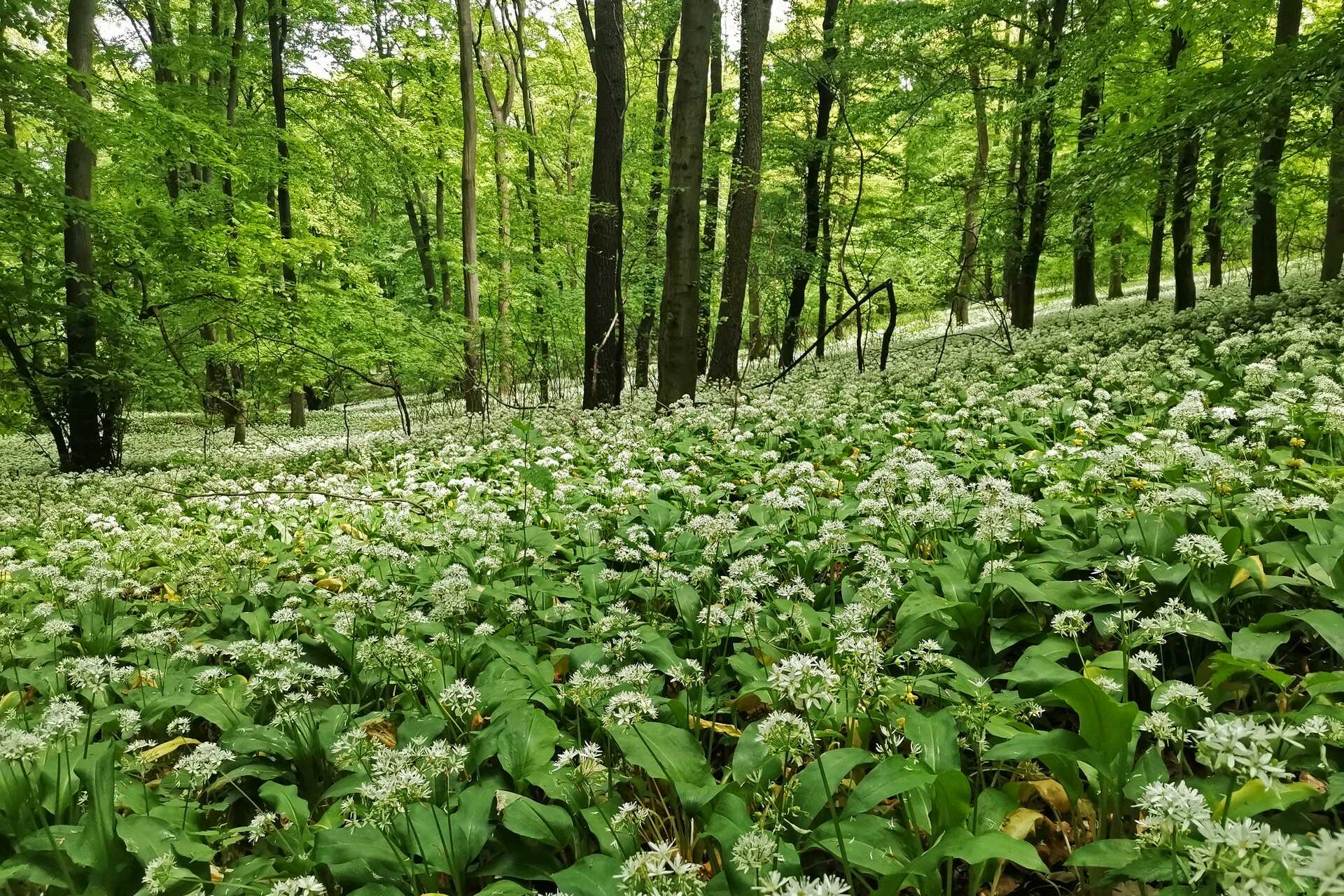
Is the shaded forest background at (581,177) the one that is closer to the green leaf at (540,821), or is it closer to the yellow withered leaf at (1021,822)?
the green leaf at (540,821)

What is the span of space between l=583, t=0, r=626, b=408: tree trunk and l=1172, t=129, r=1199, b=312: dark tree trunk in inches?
264

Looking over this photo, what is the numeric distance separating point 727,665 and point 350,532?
3563 mm

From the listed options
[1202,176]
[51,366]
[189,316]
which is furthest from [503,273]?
[1202,176]

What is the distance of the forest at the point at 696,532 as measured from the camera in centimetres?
162

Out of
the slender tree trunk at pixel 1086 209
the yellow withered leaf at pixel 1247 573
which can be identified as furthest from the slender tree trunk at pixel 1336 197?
the yellow withered leaf at pixel 1247 573

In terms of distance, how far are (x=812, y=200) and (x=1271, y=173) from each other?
8.97 metres

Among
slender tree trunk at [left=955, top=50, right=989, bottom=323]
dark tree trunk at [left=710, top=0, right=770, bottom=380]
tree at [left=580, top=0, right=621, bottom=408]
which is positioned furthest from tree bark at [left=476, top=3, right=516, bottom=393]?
slender tree trunk at [left=955, top=50, right=989, bottom=323]

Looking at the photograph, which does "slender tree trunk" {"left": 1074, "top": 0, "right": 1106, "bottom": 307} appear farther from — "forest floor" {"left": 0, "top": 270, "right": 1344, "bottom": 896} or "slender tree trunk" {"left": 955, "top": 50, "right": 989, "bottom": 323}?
"forest floor" {"left": 0, "top": 270, "right": 1344, "bottom": 896}

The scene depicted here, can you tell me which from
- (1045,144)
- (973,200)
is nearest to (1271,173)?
(1045,144)

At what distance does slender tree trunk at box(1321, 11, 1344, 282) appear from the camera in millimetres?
6551

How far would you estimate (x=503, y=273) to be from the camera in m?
16.7

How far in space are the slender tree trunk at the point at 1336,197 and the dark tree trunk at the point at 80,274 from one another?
13.9 metres

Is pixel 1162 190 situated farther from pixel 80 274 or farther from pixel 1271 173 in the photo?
pixel 80 274

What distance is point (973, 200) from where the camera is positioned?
48.3 ft
